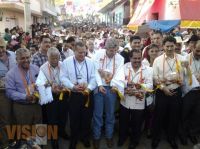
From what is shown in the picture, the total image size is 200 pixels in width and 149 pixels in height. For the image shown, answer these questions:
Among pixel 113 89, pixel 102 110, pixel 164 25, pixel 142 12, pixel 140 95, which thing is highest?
pixel 142 12

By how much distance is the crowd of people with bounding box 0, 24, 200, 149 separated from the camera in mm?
5363

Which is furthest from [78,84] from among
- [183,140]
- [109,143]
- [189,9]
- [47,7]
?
[47,7]

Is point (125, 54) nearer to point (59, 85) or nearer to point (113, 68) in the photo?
point (113, 68)

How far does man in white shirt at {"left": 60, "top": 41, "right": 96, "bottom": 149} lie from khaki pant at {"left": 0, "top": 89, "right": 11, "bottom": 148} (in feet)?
3.38

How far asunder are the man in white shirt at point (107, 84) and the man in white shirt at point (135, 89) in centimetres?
19

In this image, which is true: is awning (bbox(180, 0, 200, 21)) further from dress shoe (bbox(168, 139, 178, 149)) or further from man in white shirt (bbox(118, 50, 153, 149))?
dress shoe (bbox(168, 139, 178, 149))

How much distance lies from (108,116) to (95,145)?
1.91ft

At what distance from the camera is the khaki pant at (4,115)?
537 cm

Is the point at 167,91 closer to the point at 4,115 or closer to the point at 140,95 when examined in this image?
the point at 140,95

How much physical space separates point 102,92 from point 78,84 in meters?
0.46

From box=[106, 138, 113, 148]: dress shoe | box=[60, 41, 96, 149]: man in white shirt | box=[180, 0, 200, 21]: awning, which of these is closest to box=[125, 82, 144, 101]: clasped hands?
box=[60, 41, 96, 149]: man in white shirt

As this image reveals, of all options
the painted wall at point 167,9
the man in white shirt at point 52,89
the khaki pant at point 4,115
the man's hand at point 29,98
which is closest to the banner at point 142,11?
the painted wall at point 167,9

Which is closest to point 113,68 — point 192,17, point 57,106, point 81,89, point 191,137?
point 81,89

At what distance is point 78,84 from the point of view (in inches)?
217
